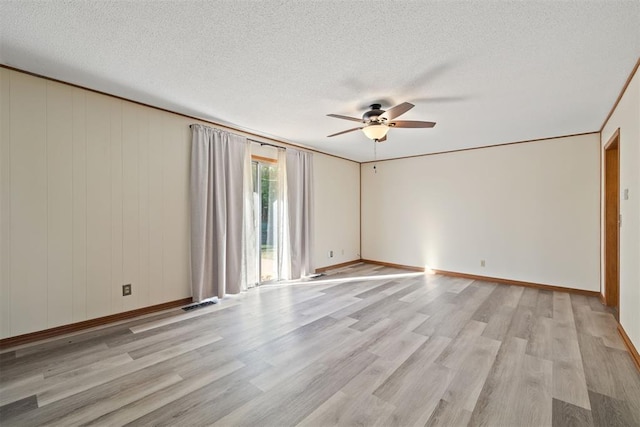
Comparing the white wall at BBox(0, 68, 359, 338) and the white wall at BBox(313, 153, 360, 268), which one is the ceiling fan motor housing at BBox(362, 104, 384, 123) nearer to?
the white wall at BBox(0, 68, 359, 338)

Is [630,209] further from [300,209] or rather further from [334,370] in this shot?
→ [300,209]

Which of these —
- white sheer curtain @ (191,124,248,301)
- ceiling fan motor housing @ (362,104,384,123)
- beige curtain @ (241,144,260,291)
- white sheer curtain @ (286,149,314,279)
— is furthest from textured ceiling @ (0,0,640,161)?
white sheer curtain @ (286,149,314,279)

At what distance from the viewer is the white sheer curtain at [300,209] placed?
5.00 metres

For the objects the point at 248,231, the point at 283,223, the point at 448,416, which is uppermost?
the point at 283,223

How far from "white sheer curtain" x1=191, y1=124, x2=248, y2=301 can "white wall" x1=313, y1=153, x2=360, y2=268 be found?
1.82 metres

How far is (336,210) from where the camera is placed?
6.11 m

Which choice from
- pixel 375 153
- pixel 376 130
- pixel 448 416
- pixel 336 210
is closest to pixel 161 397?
pixel 448 416

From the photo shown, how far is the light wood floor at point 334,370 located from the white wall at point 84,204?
0.39 m

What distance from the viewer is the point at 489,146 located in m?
5.00

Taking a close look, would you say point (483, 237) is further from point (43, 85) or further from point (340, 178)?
point (43, 85)

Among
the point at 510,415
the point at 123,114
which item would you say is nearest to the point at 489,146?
the point at 510,415

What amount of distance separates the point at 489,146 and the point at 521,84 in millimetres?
2603

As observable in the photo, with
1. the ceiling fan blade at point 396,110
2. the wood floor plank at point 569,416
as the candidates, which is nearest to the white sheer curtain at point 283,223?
the ceiling fan blade at point 396,110

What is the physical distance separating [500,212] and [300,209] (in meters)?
3.50
